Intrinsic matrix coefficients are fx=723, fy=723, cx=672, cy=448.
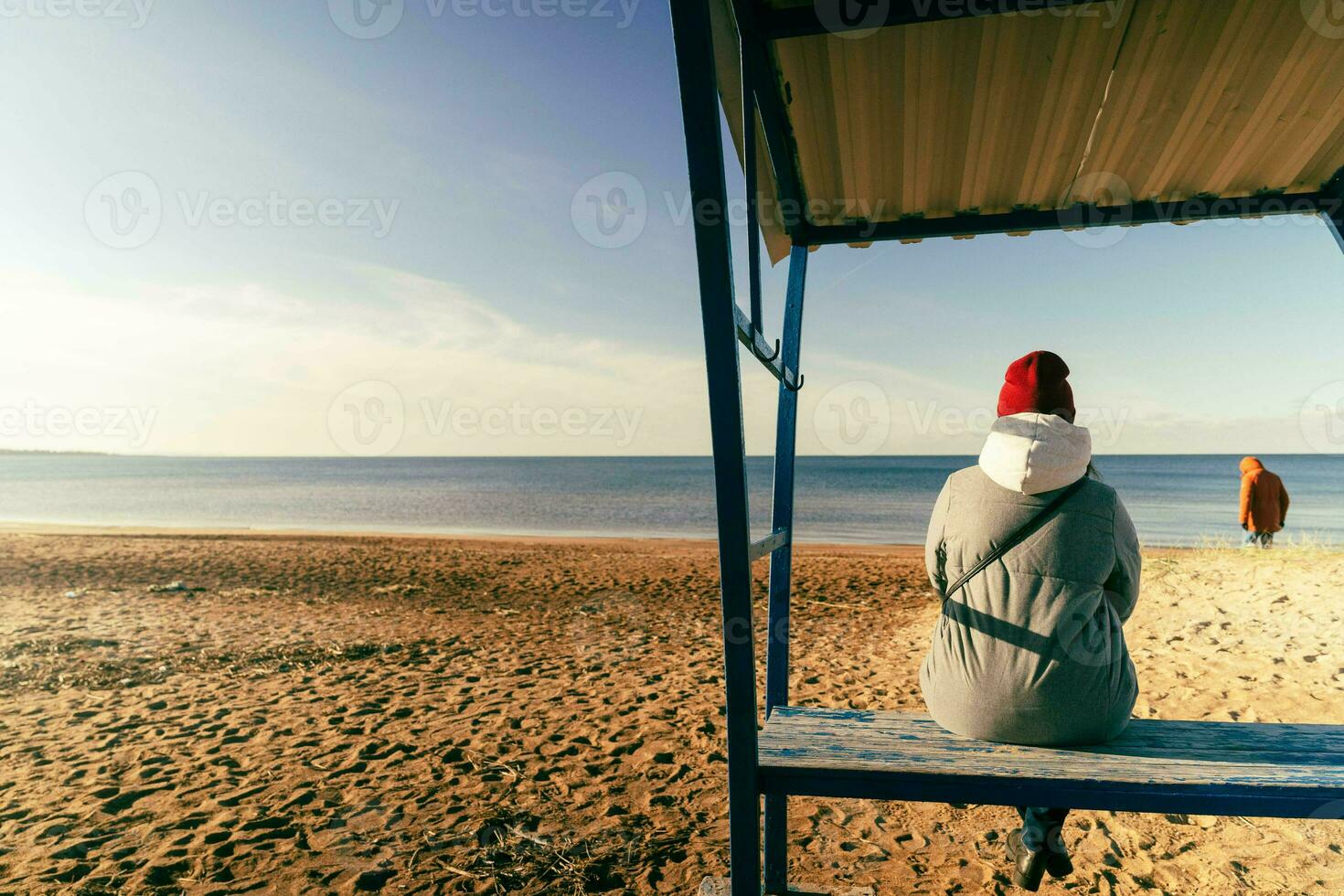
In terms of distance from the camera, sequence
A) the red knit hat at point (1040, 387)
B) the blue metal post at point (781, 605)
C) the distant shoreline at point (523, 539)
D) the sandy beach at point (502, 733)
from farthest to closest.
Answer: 1. the distant shoreline at point (523, 539)
2. the sandy beach at point (502, 733)
3. the blue metal post at point (781, 605)
4. the red knit hat at point (1040, 387)

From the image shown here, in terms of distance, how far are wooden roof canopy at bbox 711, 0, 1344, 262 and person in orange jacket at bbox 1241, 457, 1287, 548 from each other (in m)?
10.6

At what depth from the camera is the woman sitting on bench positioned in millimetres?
1926

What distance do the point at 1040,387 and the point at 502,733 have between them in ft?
13.6

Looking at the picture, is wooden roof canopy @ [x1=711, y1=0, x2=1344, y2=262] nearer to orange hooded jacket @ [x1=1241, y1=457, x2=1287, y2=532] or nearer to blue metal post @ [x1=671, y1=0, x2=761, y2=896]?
blue metal post @ [x1=671, y1=0, x2=761, y2=896]

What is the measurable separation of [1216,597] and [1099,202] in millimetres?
6751

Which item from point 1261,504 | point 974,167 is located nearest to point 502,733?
point 974,167

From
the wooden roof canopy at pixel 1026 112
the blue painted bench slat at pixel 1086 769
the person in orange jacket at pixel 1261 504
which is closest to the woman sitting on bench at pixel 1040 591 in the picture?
the blue painted bench slat at pixel 1086 769

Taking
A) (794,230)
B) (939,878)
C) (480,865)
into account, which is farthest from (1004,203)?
(480,865)

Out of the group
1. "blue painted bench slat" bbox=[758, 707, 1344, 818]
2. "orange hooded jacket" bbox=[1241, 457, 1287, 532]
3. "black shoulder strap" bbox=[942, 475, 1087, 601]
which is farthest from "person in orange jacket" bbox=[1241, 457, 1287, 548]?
"black shoulder strap" bbox=[942, 475, 1087, 601]

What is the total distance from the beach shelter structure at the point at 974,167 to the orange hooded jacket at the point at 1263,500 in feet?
34.8

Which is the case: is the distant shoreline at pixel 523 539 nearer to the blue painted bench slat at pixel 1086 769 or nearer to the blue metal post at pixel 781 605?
the blue metal post at pixel 781 605

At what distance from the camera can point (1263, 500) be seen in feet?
35.8

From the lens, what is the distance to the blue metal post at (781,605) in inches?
108

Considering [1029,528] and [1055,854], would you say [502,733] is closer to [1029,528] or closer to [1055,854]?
[1055,854]
